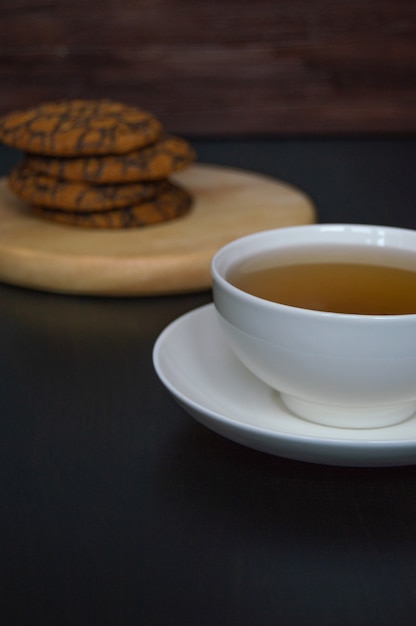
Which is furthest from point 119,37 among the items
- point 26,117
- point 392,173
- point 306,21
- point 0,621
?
point 0,621

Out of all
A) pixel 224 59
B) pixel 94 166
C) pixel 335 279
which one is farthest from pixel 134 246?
pixel 224 59

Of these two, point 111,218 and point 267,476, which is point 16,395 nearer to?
point 267,476

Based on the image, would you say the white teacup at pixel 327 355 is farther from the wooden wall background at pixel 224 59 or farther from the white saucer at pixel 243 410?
the wooden wall background at pixel 224 59

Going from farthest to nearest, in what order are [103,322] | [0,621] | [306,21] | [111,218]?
[306,21] < [111,218] < [103,322] < [0,621]

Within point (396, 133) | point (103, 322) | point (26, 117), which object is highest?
point (26, 117)

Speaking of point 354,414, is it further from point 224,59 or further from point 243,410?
point 224,59

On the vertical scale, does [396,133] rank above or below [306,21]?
below
